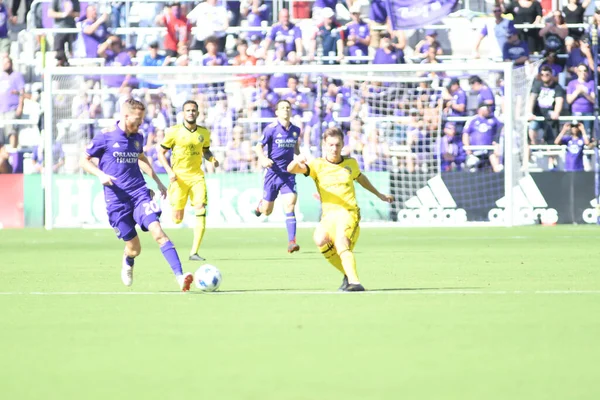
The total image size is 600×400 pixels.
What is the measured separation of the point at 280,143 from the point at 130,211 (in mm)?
6902

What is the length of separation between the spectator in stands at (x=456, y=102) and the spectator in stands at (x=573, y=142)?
6.48 feet

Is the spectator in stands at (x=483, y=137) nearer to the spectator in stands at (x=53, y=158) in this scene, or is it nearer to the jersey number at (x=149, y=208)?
the spectator in stands at (x=53, y=158)

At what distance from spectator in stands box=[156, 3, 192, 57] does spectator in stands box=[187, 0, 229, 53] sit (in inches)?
8.6

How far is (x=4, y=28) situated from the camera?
28375 mm

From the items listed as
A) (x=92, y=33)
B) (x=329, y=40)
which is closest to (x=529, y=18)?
(x=329, y=40)

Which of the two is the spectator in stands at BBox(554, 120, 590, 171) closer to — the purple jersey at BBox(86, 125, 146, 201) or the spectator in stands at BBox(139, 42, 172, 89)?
the spectator in stands at BBox(139, 42, 172, 89)

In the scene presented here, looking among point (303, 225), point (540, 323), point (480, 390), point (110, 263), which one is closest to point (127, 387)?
point (480, 390)

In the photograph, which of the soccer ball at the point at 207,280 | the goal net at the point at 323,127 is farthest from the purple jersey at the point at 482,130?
the soccer ball at the point at 207,280

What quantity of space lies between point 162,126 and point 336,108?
361 cm

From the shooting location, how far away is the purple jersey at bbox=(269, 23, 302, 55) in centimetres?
2661

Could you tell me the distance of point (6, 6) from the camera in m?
28.4

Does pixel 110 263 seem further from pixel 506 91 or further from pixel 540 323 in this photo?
pixel 506 91

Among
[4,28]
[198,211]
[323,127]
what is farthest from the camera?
[4,28]

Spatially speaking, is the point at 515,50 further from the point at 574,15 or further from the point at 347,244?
the point at 347,244
